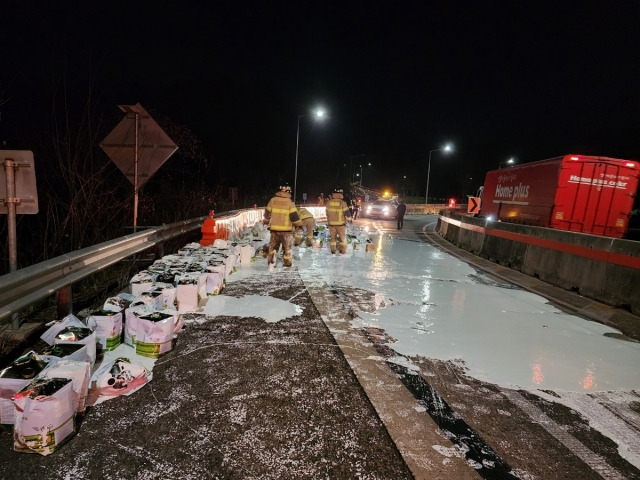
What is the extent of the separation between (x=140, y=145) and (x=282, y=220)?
308 cm

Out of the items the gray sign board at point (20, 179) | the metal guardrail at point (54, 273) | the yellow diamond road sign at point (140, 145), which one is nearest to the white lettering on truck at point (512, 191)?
the yellow diamond road sign at point (140, 145)

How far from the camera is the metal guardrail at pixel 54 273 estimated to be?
3.33 metres

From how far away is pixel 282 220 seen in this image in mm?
8781

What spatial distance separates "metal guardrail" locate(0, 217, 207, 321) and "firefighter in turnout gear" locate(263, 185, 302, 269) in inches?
122

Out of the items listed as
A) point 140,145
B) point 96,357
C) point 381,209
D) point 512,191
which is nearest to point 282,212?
point 140,145

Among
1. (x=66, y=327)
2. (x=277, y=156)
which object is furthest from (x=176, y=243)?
(x=277, y=156)

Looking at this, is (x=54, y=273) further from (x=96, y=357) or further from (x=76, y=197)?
(x=76, y=197)

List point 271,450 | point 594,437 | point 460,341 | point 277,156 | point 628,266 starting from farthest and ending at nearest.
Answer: point 277,156, point 628,266, point 460,341, point 594,437, point 271,450

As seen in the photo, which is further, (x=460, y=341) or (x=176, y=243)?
(x=176, y=243)

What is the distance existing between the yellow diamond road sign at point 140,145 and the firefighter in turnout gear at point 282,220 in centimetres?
230

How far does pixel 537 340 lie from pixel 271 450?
3.71 m

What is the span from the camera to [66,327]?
353 cm

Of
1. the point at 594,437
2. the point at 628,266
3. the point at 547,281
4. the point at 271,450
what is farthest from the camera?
the point at 547,281

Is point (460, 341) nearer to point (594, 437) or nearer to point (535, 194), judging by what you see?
point (594, 437)
